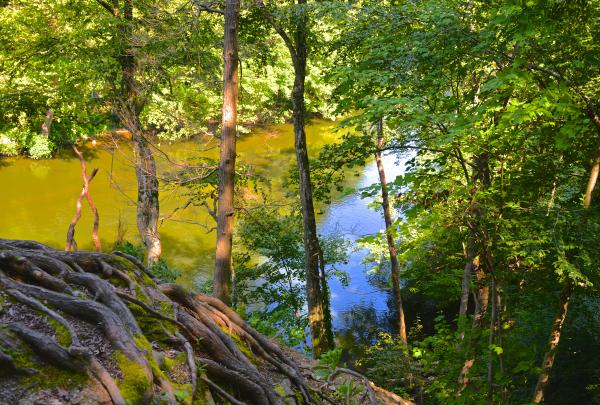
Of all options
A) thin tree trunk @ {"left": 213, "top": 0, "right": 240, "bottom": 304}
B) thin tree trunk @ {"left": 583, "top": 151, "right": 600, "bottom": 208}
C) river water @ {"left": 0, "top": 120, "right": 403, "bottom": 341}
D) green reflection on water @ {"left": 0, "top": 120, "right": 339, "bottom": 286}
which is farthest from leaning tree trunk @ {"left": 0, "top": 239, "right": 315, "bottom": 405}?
green reflection on water @ {"left": 0, "top": 120, "right": 339, "bottom": 286}

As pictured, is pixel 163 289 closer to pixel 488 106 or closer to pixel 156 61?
pixel 488 106

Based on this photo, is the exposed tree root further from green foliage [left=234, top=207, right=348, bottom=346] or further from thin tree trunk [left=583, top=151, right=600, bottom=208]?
green foliage [left=234, top=207, right=348, bottom=346]

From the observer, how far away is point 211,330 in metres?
4.92

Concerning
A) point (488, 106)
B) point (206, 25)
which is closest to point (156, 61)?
point (206, 25)

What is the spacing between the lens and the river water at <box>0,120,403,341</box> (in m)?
19.8

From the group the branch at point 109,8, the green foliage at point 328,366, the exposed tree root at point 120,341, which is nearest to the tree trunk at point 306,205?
the green foliage at point 328,366

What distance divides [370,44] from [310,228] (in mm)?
4061

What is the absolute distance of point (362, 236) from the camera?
1149cm

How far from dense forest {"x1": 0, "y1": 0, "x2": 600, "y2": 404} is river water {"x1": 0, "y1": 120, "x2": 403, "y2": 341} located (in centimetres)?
64

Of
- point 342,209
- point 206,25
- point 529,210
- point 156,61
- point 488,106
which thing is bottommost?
point 529,210

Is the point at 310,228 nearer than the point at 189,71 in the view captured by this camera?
Yes

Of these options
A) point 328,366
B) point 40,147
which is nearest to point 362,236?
point 328,366

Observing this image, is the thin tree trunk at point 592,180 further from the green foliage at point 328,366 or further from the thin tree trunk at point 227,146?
the thin tree trunk at point 227,146

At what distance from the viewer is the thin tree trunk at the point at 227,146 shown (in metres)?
8.70
